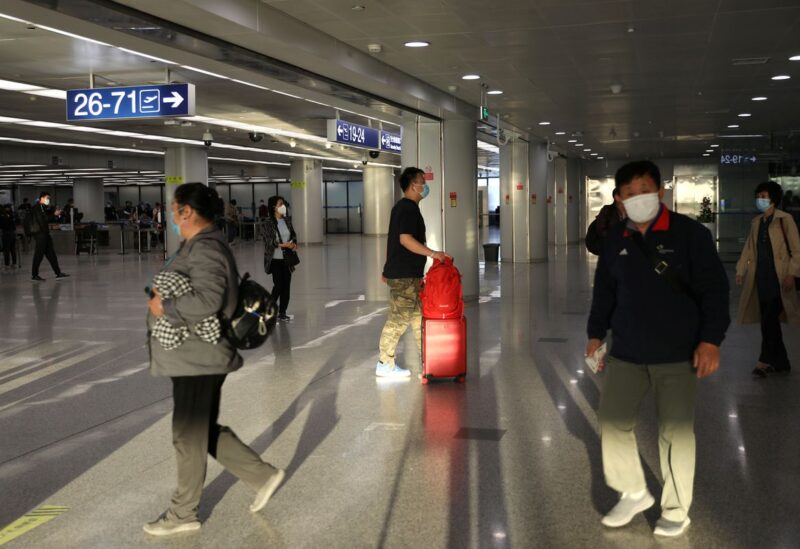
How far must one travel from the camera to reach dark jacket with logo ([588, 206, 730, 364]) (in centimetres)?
404

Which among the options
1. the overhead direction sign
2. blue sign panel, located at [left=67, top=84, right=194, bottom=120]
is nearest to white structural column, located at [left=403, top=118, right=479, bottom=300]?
the overhead direction sign

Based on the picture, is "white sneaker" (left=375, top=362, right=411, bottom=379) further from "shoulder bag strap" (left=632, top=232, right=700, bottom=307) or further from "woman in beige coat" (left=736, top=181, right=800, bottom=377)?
"shoulder bag strap" (left=632, top=232, right=700, bottom=307)

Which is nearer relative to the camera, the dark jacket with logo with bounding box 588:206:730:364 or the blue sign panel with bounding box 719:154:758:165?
the dark jacket with logo with bounding box 588:206:730:364

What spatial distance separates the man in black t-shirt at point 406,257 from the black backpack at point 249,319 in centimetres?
342

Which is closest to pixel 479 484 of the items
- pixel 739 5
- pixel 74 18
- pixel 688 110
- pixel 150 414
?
pixel 150 414

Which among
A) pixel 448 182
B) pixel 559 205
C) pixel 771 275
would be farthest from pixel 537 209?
pixel 771 275

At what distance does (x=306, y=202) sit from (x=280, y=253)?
26.4 metres

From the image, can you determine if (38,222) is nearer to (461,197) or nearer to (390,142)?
(390,142)

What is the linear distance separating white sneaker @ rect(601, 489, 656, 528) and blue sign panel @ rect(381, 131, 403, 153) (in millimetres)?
15582

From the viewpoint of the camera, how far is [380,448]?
570 cm

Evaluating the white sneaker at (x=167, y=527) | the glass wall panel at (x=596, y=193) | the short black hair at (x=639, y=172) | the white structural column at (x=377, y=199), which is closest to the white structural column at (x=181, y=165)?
the white structural column at (x=377, y=199)

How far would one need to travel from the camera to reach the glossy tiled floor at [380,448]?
4285 mm

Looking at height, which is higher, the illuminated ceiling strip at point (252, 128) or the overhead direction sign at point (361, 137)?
the illuminated ceiling strip at point (252, 128)

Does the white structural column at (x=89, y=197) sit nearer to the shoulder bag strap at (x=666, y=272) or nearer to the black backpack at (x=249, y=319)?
the black backpack at (x=249, y=319)
